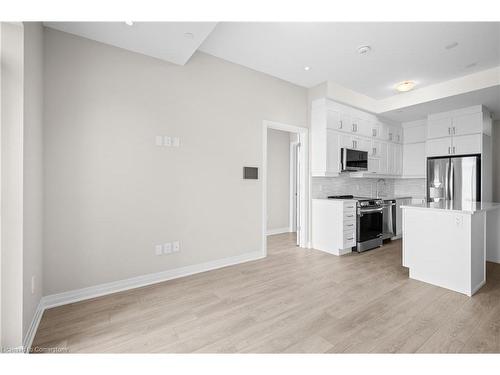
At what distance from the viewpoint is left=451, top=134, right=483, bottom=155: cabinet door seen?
4207 mm

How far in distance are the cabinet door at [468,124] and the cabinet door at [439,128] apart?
0.31ft

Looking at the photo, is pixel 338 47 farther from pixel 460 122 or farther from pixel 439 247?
pixel 460 122

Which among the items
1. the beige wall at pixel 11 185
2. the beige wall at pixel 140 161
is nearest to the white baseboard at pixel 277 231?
the beige wall at pixel 140 161

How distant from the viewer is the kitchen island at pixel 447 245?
261 cm

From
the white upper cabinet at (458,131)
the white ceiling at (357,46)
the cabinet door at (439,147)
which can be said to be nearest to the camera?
the white ceiling at (357,46)

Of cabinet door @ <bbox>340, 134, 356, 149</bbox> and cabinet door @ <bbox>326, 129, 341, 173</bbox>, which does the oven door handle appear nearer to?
cabinet door @ <bbox>326, 129, 341, 173</bbox>

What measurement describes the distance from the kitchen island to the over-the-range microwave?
149 centimetres

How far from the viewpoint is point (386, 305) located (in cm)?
239

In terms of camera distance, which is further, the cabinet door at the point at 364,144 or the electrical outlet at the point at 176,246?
the cabinet door at the point at 364,144

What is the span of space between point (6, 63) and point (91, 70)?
983 millimetres

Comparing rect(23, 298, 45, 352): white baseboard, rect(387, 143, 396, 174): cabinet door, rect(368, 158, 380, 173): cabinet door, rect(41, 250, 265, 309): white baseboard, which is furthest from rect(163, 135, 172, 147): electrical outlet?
rect(387, 143, 396, 174): cabinet door

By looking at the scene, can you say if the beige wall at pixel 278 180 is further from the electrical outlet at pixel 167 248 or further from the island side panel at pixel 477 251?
the island side panel at pixel 477 251
